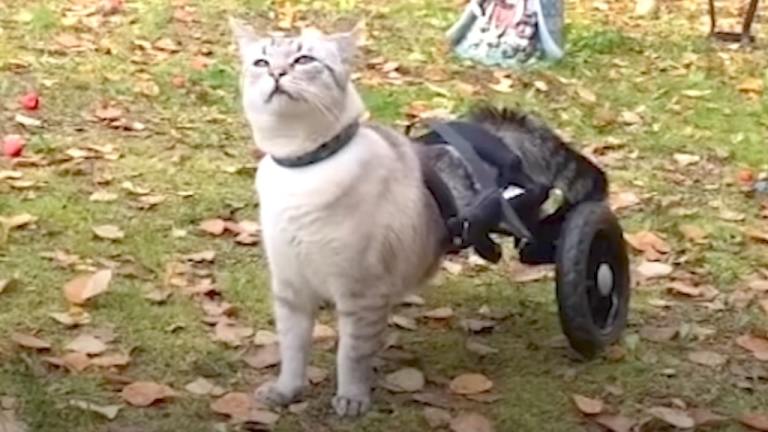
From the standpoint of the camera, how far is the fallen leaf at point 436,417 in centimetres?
304

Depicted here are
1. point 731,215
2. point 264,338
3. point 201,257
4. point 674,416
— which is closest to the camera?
point 674,416

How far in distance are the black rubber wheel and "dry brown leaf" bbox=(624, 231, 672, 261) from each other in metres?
0.58

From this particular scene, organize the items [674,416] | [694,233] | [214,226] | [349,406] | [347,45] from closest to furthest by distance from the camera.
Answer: [347,45] → [349,406] → [674,416] → [214,226] → [694,233]

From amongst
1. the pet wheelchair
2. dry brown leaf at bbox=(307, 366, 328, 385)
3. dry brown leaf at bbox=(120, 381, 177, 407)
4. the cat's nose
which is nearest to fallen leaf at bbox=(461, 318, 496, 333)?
the pet wheelchair

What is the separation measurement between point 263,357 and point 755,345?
118 cm

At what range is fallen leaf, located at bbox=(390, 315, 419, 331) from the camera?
140 inches

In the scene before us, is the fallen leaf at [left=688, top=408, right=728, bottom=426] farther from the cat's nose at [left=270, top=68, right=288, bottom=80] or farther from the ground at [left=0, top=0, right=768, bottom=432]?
the cat's nose at [left=270, top=68, right=288, bottom=80]

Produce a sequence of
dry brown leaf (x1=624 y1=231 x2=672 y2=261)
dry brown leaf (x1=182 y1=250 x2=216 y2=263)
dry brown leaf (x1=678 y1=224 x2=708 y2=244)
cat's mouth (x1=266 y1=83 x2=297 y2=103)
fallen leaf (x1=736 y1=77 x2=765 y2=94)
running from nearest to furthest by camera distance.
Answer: cat's mouth (x1=266 y1=83 x2=297 y2=103)
dry brown leaf (x1=182 y1=250 x2=216 y2=263)
dry brown leaf (x1=624 y1=231 x2=672 y2=261)
dry brown leaf (x1=678 y1=224 x2=708 y2=244)
fallen leaf (x1=736 y1=77 x2=765 y2=94)

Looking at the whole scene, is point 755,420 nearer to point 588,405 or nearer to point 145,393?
point 588,405

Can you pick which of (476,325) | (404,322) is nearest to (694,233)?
(476,325)

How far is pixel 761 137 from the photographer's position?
531 centimetres

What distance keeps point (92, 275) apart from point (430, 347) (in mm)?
884

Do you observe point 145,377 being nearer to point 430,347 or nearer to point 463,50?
point 430,347

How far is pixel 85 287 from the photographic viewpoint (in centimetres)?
358
